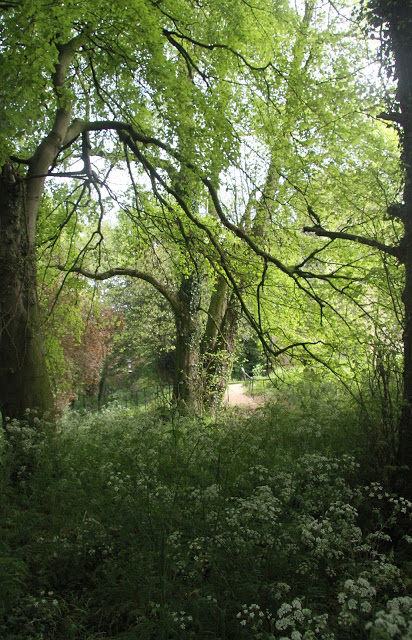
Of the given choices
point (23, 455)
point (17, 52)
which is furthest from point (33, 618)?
point (17, 52)

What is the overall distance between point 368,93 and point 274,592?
5442mm

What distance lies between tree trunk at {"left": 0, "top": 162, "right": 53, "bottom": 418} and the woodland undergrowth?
759mm

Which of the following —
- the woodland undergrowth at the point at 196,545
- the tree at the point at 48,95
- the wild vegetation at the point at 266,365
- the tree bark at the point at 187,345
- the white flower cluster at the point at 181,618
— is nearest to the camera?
the white flower cluster at the point at 181,618

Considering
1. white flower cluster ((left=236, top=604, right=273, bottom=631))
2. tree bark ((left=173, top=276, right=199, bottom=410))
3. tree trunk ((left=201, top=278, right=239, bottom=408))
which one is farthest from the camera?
tree trunk ((left=201, top=278, right=239, bottom=408))

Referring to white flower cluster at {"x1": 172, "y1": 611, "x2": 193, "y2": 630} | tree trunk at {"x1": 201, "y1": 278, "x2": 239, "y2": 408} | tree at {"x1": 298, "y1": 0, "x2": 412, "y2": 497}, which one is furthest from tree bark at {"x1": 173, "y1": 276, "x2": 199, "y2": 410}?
white flower cluster at {"x1": 172, "y1": 611, "x2": 193, "y2": 630}

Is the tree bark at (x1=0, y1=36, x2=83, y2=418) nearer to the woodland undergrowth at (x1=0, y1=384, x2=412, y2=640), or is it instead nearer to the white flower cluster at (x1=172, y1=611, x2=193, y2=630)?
the woodland undergrowth at (x1=0, y1=384, x2=412, y2=640)

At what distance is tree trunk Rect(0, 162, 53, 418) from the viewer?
6.13 meters

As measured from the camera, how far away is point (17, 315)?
6.24 metres

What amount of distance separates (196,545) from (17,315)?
4.10m

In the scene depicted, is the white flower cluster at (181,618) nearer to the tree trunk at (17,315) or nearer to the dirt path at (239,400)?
the tree trunk at (17,315)

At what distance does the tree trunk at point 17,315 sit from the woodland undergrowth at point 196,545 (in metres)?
0.76

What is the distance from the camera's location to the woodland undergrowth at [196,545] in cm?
289

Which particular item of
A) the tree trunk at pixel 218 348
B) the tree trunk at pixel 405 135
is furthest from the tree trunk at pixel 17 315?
the tree trunk at pixel 218 348

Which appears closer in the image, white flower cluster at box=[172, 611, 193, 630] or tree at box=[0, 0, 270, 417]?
white flower cluster at box=[172, 611, 193, 630]
